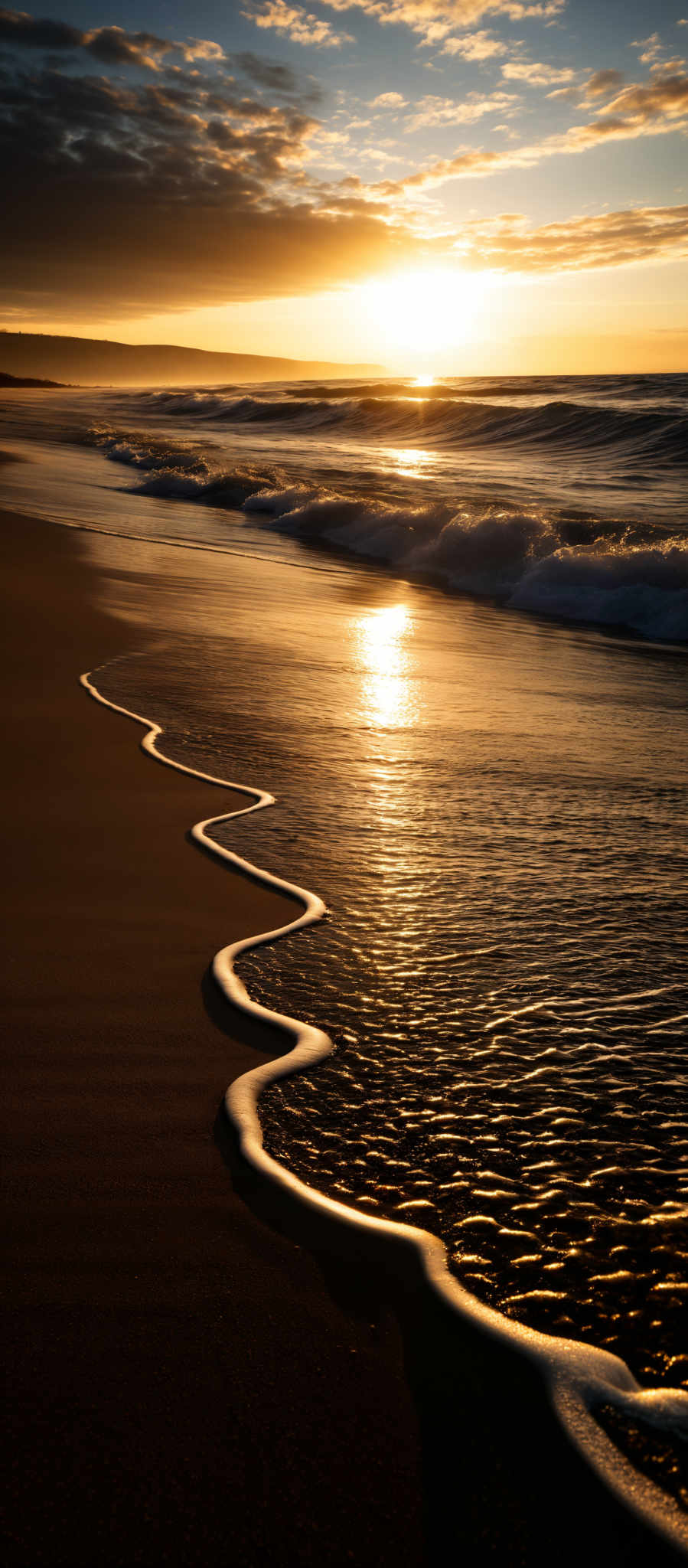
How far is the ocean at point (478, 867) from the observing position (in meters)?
1.39

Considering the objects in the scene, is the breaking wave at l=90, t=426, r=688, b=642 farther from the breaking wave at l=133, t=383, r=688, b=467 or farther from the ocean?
the breaking wave at l=133, t=383, r=688, b=467

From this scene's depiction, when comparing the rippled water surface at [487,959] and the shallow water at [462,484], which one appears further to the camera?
the shallow water at [462,484]

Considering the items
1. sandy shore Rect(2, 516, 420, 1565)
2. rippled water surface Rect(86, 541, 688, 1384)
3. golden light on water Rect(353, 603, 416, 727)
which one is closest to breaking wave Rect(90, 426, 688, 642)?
golden light on water Rect(353, 603, 416, 727)

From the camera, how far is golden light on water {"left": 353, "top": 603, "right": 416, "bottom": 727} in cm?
403

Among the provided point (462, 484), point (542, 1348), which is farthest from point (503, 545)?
point (542, 1348)

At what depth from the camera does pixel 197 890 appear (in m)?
2.40

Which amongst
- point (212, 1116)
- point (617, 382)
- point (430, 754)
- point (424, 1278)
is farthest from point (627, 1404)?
point (617, 382)

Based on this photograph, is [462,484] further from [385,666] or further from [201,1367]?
[201,1367]

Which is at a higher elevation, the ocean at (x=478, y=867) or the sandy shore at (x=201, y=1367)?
the ocean at (x=478, y=867)

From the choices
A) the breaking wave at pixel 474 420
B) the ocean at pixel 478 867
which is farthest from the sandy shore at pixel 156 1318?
the breaking wave at pixel 474 420

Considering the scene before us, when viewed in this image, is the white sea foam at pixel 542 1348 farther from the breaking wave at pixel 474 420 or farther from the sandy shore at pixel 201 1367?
the breaking wave at pixel 474 420

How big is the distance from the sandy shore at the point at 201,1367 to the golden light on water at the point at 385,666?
7.41 ft

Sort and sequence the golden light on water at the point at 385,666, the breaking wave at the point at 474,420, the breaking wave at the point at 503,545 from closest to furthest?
the golden light on water at the point at 385,666, the breaking wave at the point at 503,545, the breaking wave at the point at 474,420

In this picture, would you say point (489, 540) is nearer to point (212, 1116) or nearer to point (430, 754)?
point (430, 754)
